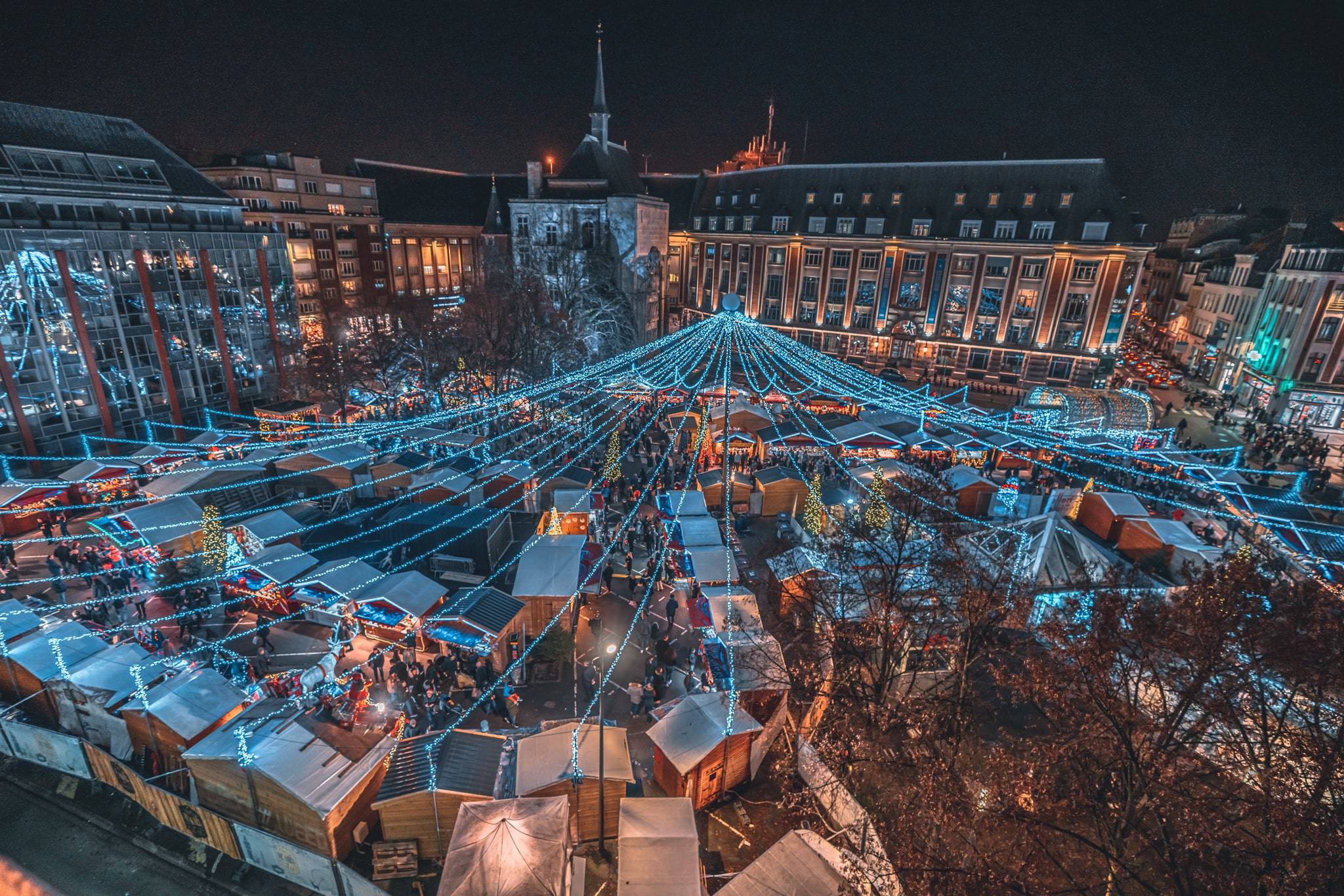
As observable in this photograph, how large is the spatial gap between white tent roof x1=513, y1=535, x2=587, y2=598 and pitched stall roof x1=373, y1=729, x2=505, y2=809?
4.32 meters

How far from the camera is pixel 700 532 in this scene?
57.2ft

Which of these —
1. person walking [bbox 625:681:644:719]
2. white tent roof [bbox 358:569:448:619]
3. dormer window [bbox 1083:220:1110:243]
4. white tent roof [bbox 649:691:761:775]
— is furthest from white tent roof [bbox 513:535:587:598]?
dormer window [bbox 1083:220:1110:243]

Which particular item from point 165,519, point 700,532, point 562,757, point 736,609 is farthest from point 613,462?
point 165,519

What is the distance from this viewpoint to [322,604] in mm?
14375

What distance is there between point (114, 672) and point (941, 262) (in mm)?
43010

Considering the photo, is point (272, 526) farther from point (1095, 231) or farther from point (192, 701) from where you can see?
point (1095, 231)

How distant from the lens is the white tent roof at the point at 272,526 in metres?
16.0

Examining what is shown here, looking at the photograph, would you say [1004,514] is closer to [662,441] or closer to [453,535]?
[662,441]

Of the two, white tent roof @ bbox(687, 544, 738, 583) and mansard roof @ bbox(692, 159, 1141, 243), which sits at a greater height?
mansard roof @ bbox(692, 159, 1141, 243)

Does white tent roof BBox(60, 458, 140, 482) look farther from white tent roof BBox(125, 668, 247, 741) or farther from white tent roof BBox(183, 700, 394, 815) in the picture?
white tent roof BBox(183, 700, 394, 815)

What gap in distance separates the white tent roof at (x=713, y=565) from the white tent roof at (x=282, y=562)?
1012 cm

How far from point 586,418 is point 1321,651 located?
81.0 ft

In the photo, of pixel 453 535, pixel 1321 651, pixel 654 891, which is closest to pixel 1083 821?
pixel 1321 651

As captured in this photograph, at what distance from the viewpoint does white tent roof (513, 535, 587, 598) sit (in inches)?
573
